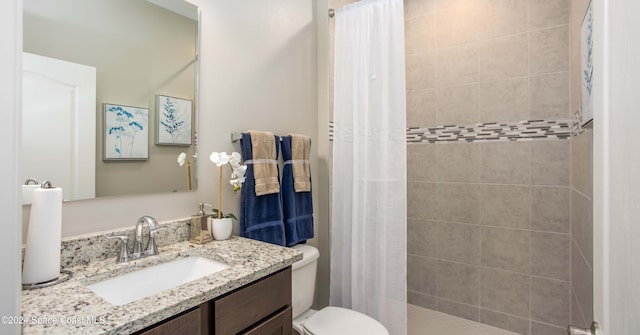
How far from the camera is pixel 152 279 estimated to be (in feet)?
3.83

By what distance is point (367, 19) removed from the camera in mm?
1836

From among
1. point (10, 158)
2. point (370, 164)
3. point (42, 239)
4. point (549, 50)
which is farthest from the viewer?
point (549, 50)

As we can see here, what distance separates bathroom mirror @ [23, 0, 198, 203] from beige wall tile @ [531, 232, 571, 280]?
2.32m

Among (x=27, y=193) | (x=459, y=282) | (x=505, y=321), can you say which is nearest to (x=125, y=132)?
(x=27, y=193)

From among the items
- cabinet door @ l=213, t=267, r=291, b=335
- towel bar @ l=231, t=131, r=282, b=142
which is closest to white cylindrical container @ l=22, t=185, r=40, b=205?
cabinet door @ l=213, t=267, r=291, b=335

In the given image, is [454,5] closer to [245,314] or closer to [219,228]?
[219,228]

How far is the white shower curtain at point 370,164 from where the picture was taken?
1756 mm

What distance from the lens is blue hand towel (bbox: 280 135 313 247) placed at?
1.86 metres

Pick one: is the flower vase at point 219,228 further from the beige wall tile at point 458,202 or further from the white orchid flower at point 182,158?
the beige wall tile at point 458,202

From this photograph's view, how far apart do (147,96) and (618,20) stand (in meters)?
1.50

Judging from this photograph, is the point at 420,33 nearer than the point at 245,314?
No

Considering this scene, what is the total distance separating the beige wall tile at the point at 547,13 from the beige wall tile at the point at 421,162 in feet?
3.60

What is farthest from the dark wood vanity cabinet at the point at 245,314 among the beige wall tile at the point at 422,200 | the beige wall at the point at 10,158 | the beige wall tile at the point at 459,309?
the beige wall tile at the point at 459,309

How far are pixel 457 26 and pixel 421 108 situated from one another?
691 millimetres
